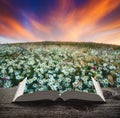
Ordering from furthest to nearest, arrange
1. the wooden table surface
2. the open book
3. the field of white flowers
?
the field of white flowers < the open book < the wooden table surface

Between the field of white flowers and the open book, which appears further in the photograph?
the field of white flowers

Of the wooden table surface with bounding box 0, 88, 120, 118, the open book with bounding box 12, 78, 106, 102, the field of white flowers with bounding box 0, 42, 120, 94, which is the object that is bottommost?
the wooden table surface with bounding box 0, 88, 120, 118

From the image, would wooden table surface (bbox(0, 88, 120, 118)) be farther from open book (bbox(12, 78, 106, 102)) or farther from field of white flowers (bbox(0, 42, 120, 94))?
field of white flowers (bbox(0, 42, 120, 94))

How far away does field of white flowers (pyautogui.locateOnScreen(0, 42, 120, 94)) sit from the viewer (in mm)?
3469

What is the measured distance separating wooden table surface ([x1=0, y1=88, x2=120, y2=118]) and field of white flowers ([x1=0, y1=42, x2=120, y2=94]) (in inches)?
58.9

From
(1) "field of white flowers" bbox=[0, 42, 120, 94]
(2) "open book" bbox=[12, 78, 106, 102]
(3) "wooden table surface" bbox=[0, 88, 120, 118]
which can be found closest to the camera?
(3) "wooden table surface" bbox=[0, 88, 120, 118]

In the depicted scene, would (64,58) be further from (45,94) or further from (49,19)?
(45,94)

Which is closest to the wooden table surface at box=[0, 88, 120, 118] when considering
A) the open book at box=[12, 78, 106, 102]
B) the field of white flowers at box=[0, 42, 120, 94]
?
the open book at box=[12, 78, 106, 102]

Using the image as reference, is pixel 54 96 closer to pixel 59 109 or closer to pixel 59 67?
pixel 59 109

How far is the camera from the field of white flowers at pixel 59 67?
3469 millimetres

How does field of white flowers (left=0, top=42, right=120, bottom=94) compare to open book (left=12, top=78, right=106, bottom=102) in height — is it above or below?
above

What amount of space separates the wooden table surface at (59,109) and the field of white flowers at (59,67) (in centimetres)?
150

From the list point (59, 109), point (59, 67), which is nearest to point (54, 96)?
point (59, 109)

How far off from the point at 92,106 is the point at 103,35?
221 cm
